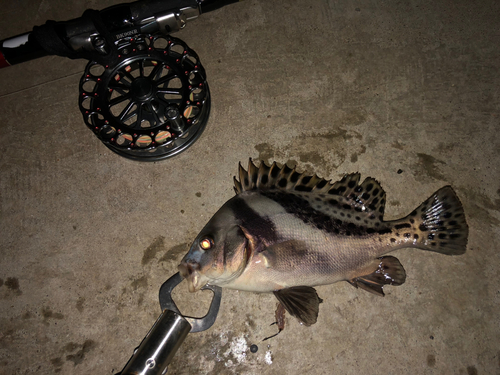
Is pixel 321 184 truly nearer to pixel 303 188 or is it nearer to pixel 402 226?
pixel 303 188

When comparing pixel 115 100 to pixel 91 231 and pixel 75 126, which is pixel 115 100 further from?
pixel 91 231

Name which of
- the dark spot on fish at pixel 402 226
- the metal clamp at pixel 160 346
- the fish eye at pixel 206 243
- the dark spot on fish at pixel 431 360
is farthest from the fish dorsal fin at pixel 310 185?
the dark spot on fish at pixel 431 360

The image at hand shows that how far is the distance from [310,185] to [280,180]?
215mm

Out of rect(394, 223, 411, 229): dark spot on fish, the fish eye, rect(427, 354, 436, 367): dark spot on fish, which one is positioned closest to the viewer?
the fish eye

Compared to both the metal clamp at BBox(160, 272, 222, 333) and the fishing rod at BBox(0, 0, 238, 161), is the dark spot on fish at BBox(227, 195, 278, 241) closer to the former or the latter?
the metal clamp at BBox(160, 272, 222, 333)

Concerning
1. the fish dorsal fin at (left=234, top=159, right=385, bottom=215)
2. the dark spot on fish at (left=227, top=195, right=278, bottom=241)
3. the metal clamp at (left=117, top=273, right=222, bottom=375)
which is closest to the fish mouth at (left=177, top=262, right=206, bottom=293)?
the metal clamp at (left=117, top=273, right=222, bottom=375)

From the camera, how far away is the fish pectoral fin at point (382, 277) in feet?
7.12

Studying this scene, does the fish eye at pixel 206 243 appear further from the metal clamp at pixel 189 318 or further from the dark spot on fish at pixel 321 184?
the dark spot on fish at pixel 321 184

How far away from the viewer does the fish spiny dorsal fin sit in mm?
2188

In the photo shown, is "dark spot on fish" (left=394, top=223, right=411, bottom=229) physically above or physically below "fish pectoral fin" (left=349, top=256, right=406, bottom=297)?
above

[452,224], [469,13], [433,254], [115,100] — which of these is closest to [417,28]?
[469,13]

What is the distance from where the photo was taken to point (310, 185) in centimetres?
221

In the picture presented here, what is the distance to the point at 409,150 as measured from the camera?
8.58 feet

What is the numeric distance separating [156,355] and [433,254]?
6.91 feet
